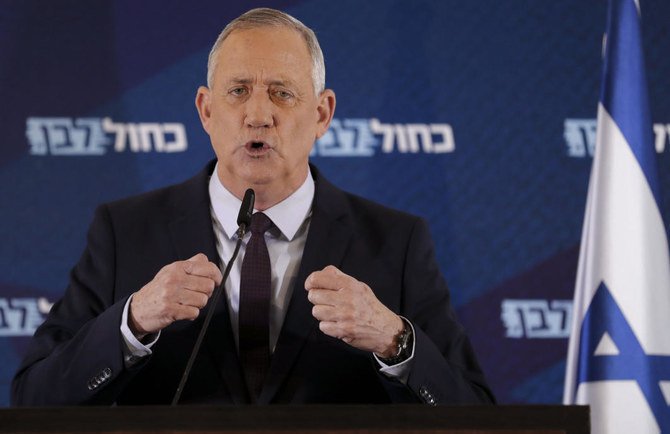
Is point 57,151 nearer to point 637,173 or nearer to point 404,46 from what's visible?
point 404,46

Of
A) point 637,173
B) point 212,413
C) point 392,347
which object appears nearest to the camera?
point 212,413

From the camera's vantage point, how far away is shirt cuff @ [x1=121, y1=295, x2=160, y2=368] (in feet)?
6.68

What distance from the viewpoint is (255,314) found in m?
2.30

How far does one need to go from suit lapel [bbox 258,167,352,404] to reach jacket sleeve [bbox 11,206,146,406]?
0.31 metres

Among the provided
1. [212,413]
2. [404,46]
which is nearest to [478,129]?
[404,46]

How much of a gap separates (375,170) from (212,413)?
1962 millimetres

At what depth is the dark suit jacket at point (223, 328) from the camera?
82.3 inches

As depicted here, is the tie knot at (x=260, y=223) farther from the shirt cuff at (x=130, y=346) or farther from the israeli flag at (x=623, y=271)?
the israeli flag at (x=623, y=271)

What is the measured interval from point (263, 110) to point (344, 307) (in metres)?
0.67

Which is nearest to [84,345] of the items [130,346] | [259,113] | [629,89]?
[130,346]

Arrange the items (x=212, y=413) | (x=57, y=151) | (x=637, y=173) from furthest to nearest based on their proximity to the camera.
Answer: (x=57, y=151) → (x=637, y=173) → (x=212, y=413)

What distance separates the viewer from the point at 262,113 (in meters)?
2.42

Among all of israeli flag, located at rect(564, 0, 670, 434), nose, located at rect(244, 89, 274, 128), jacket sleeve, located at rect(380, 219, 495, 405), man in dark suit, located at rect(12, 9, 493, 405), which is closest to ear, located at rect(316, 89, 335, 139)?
man in dark suit, located at rect(12, 9, 493, 405)

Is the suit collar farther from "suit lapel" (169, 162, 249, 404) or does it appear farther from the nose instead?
the nose
